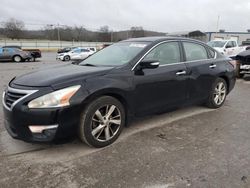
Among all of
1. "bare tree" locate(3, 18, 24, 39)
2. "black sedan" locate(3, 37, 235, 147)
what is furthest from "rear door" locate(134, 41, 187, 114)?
"bare tree" locate(3, 18, 24, 39)

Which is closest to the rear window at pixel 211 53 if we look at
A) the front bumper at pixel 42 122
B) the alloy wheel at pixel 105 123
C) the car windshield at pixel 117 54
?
the car windshield at pixel 117 54

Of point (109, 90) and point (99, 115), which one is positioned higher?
point (109, 90)

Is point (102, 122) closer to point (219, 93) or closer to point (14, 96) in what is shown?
point (14, 96)

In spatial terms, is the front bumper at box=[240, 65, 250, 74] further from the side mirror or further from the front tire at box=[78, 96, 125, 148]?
the front tire at box=[78, 96, 125, 148]

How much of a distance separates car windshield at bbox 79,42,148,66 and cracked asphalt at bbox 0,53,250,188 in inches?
46.0

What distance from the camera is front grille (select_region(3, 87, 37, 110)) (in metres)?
2.99

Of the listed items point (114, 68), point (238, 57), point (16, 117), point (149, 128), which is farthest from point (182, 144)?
point (238, 57)

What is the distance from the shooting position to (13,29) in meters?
60.8

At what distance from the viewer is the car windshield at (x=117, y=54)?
3.91m

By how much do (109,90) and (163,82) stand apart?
1.10 m

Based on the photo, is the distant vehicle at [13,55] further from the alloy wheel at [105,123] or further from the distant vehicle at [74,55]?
the alloy wheel at [105,123]

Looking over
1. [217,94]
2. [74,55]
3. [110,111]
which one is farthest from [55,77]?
[74,55]

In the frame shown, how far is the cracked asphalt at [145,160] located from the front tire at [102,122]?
145 mm

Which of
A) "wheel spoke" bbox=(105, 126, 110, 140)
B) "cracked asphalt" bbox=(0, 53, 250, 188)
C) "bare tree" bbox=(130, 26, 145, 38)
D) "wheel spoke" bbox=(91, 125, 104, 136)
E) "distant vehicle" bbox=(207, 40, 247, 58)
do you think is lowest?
"cracked asphalt" bbox=(0, 53, 250, 188)
